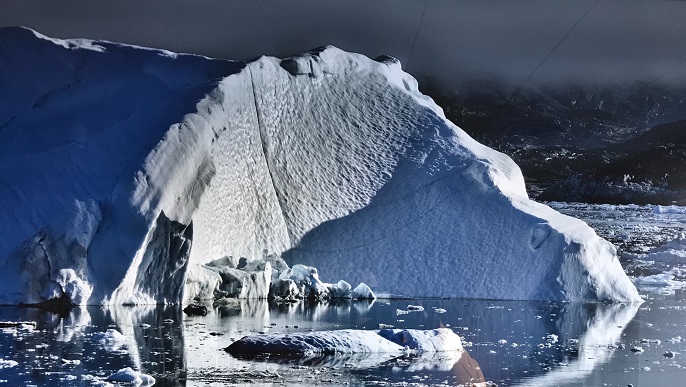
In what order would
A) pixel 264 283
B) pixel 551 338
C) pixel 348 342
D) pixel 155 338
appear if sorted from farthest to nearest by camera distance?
pixel 264 283
pixel 551 338
pixel 155 338
pixel 348 342

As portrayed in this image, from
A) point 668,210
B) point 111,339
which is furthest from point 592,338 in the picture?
point 668,210

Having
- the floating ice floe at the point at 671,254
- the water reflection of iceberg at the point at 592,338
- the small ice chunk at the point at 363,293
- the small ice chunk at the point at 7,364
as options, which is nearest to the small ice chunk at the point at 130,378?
the small ice chunk at the point at 7,364

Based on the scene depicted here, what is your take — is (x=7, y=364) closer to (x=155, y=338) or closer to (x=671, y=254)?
(x=155, y=338)

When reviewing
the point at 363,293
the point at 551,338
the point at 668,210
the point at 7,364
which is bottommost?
the point at 7,364

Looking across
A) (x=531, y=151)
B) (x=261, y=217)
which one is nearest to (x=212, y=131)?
(x=261, y=217)

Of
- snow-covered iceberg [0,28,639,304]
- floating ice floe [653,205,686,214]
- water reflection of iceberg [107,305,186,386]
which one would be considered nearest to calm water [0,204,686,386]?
water reflection of iceberg [107,305,186,386]

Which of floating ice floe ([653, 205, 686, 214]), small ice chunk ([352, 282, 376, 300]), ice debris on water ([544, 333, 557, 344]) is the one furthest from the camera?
floating ice floe ([653, 205, 686, 214])

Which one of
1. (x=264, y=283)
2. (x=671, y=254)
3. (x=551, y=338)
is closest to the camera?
(x=551, y=338)

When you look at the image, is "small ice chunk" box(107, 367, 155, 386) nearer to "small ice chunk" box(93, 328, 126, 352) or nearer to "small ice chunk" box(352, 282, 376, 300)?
"small ice chunk" box(93, 328, 126, 352)
